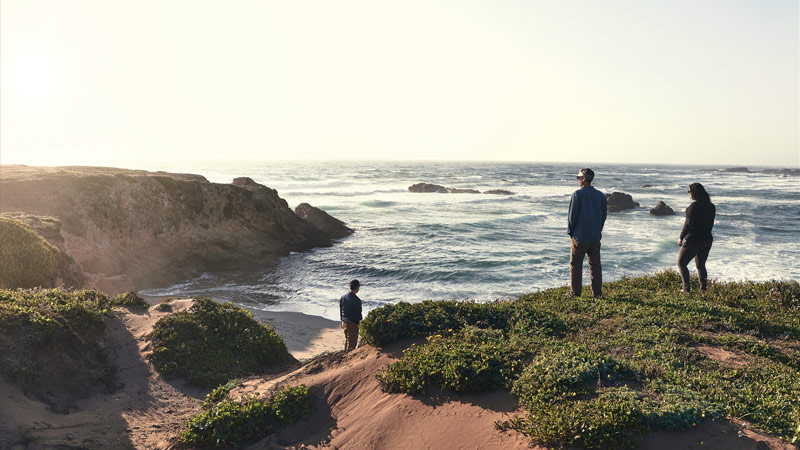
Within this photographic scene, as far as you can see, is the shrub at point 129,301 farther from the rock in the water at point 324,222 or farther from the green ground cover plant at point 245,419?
the rock in the water at point 324,222

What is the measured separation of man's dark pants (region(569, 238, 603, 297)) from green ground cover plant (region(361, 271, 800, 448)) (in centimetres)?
43

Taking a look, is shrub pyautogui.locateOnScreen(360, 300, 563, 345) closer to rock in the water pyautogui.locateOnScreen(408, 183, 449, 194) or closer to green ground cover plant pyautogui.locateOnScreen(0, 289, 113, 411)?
green ground cover plant pyautogui.locateOnScreen(0, 289, 113, 411)

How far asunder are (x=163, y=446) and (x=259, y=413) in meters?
1.53

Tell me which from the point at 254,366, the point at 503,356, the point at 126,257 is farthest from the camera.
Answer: the point at 126,257

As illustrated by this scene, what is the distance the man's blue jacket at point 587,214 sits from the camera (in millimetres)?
9031

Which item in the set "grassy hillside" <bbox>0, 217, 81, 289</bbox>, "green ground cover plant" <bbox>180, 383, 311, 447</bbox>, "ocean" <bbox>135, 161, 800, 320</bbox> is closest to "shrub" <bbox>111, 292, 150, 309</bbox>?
"grassy hillside" <bbox>0, 217, 81, 289</bbox>

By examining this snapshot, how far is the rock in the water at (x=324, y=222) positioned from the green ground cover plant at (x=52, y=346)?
20789 mm

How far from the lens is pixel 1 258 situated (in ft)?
34.3

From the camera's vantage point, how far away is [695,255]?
9875 mm

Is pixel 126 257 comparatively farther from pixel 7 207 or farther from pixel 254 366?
pixel 254 366

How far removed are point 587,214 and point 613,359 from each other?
4.32 metres

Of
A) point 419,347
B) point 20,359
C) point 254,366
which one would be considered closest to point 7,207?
point 20,359

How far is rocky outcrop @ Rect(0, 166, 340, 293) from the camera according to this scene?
58.6 ft

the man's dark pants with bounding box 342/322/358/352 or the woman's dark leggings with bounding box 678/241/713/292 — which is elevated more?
the woman's dark leggings with bounding box 678/241/713/292
